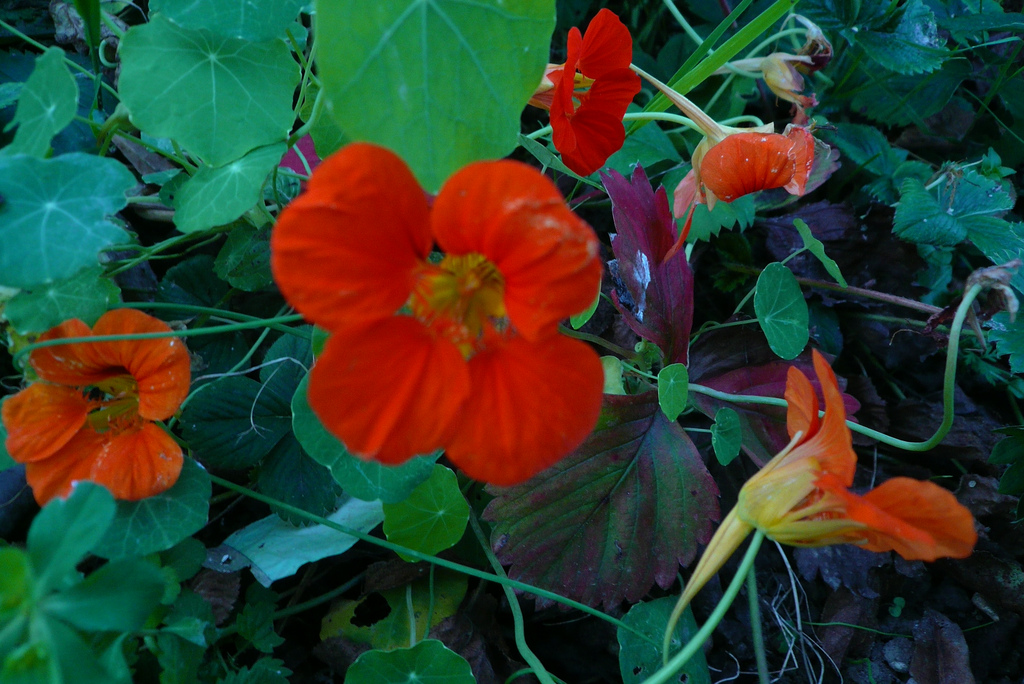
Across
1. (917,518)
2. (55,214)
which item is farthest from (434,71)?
(917,518)

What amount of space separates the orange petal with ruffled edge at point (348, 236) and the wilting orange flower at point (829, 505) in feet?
1.66

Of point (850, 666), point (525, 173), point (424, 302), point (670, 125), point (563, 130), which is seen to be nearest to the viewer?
point (525, 173)

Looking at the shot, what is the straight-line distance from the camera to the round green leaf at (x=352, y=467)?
900 millimetres

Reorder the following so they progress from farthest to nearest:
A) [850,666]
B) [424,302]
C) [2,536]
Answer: [850,666] < [2,536] < [424,302]

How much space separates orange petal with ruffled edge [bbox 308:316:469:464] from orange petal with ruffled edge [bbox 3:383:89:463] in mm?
481

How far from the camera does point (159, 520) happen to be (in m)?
0.87

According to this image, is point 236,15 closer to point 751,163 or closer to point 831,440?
point 751,163

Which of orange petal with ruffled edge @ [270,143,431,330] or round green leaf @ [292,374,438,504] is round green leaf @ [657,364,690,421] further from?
orange petal with ruffled edge @ [270,143,431,330]

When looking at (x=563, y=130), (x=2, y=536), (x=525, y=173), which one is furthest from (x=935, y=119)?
(x=2, y=536)

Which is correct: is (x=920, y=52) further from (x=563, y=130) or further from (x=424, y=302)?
(x=424, y=302)

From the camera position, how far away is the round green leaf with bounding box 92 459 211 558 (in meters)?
0.85

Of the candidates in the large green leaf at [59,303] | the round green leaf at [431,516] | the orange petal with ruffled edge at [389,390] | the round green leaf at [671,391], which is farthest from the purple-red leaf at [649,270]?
the large green leaf at [59,303]

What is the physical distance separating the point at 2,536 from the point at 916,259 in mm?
1991

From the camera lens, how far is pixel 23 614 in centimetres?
62
